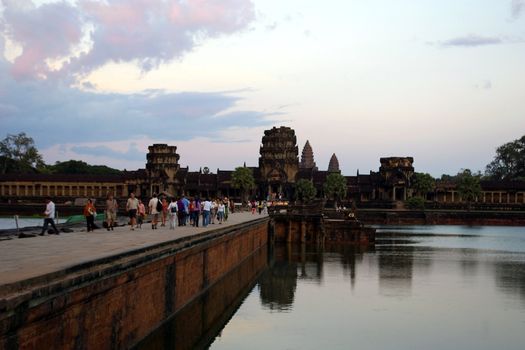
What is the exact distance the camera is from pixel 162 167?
156625 millimetres

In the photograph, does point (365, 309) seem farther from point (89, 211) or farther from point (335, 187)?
point (335, 187)

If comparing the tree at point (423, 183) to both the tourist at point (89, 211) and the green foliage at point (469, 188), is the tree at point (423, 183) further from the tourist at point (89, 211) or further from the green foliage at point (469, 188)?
the tourist at point (89, 211)

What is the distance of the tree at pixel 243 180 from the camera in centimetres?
15462

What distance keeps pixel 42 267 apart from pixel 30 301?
2587 mm

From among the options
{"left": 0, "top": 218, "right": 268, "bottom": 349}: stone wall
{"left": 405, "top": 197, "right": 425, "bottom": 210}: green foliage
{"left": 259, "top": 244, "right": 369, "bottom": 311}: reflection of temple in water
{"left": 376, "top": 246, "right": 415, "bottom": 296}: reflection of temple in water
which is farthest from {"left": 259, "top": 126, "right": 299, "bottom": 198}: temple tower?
{"left": 0, "top": 218, "right": 268, "bottom": 349}: stone wall

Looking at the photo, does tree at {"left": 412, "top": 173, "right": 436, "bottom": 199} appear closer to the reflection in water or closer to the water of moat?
the water of moat

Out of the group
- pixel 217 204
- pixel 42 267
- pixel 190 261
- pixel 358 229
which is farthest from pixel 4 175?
pixel 42 267

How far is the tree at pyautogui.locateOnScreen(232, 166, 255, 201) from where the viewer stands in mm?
154625

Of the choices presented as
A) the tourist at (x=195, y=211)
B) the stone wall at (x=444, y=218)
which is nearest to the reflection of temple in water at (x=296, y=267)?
the tourist at (x=195, y=211)

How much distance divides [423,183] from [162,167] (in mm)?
55075

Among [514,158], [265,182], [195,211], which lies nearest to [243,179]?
[265,182]

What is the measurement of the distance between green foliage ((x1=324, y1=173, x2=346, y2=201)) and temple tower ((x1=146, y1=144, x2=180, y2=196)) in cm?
3266

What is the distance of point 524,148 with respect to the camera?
192 m

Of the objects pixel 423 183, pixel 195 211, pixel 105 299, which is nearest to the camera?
pixel 105 299
